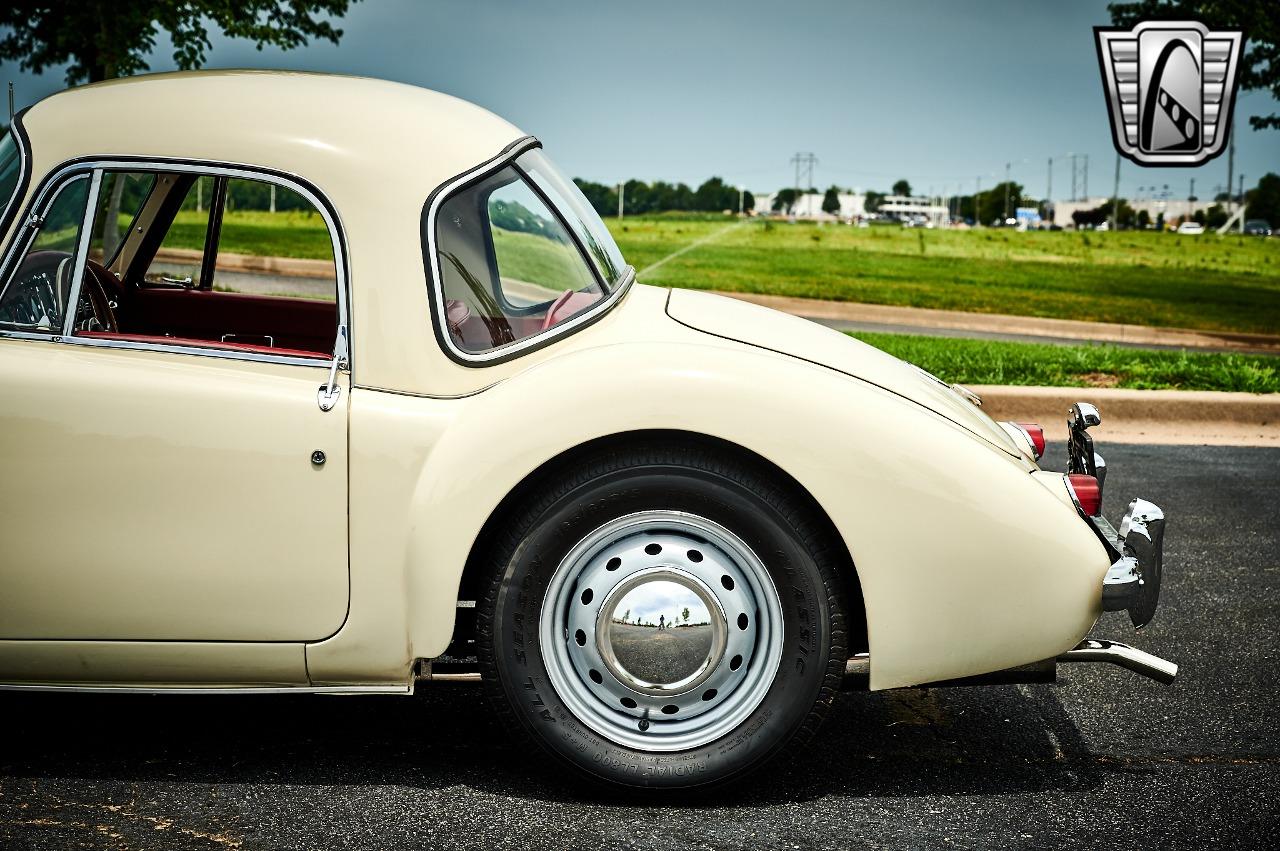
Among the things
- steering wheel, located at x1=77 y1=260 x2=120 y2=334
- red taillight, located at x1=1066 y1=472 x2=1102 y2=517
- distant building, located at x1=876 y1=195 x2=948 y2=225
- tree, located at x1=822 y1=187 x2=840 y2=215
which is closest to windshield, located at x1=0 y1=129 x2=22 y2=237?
steering wheel, located at x1=77 y1=260 x2=120 y2=334

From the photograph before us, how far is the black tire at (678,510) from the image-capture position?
2.94m

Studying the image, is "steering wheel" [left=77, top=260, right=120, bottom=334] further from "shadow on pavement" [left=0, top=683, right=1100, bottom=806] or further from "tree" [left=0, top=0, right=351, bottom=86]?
"tree" [left=0, top=0, right=351, bottom=86]

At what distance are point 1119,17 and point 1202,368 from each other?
10267 mm

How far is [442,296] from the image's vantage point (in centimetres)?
311

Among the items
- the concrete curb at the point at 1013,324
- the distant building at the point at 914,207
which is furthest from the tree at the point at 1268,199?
the concrete curb at the point at 1013,324

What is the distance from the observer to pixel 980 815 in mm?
3012

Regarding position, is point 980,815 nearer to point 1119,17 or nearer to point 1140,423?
point 1140,423

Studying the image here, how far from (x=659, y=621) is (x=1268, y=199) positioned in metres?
120

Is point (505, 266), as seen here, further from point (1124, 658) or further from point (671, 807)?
point (1124, 658)

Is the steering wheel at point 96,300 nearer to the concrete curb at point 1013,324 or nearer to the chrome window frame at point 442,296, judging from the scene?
the chrome window frame at point 442,296

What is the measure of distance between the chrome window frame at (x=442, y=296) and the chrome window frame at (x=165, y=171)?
211 millimetres

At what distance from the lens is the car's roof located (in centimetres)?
310

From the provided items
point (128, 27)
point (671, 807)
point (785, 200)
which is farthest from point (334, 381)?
point (785, 200)

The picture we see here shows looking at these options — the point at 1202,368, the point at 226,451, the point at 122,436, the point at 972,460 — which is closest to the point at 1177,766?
the point at 972,460
